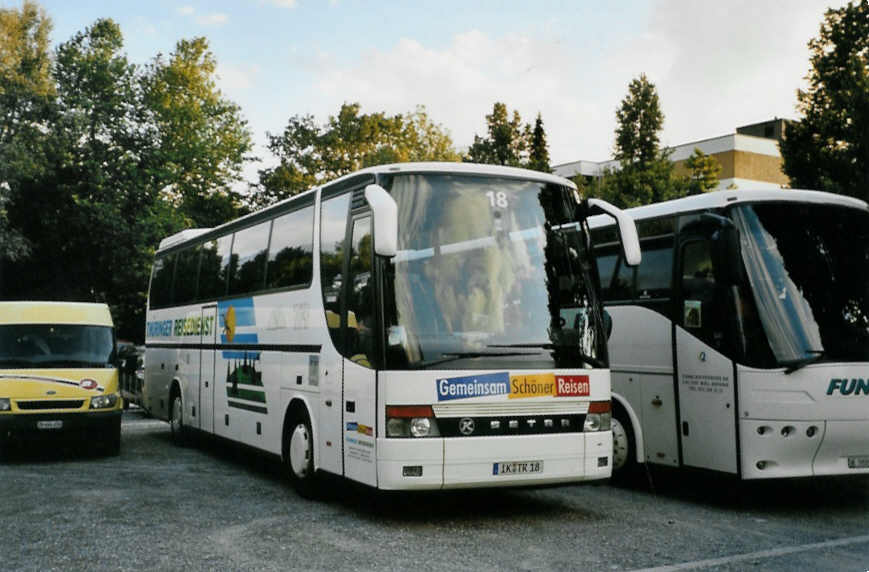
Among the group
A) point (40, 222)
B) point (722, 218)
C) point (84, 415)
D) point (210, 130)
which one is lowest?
point (84, 415)

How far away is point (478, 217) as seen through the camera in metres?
9.38

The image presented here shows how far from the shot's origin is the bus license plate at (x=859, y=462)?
9695 millimetres

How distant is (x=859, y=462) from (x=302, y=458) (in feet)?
18.7

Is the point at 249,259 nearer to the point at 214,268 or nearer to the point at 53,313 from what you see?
the point at 214,268

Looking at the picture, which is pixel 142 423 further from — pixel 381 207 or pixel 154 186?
pixel 154 186

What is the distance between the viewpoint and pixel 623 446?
1152 centimetres

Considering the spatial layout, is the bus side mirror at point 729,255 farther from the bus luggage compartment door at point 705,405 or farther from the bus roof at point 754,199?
the bus luggage compartment door at point 705,405

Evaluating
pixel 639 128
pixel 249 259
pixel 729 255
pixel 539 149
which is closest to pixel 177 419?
pixel 249 259

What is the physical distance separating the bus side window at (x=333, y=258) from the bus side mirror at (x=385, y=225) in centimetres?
154

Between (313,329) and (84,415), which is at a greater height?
(313,329)

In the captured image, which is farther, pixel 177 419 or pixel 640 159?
pixel 640 159

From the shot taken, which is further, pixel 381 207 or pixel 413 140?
pixel 413 140

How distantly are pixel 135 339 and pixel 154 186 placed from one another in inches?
414

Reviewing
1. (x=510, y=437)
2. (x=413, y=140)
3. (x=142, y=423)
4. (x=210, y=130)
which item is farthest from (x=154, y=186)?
(x=510, y=437)
